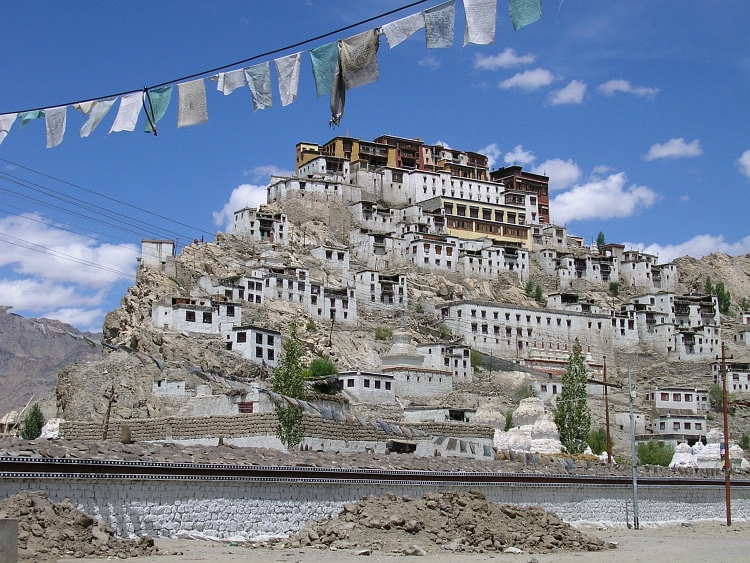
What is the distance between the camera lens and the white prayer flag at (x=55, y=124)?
17.9 m

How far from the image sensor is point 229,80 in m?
16.8

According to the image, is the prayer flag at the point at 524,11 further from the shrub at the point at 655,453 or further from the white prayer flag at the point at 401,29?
the shrub at the point at 655,453

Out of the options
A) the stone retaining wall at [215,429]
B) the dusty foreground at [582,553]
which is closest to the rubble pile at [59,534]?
the dusty foreground at [582,553]

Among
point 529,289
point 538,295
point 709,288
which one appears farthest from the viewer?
point 709,288

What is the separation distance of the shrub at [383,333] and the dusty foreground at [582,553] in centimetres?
4133

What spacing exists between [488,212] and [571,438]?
51603mm

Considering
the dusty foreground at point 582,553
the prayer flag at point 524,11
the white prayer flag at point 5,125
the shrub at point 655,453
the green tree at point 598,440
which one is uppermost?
the prayer flag at point 524,11

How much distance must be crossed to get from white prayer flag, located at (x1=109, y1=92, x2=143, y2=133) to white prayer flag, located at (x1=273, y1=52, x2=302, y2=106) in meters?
2.51

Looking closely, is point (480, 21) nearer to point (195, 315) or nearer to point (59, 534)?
point (59, 534)

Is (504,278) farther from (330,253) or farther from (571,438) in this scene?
(571,438)

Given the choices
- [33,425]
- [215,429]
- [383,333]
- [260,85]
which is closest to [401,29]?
[260,85]

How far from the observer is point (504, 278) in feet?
295

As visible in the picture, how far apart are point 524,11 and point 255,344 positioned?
47140 millimetres

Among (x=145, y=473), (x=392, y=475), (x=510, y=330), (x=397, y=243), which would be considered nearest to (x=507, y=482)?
(x=392, y=475)
